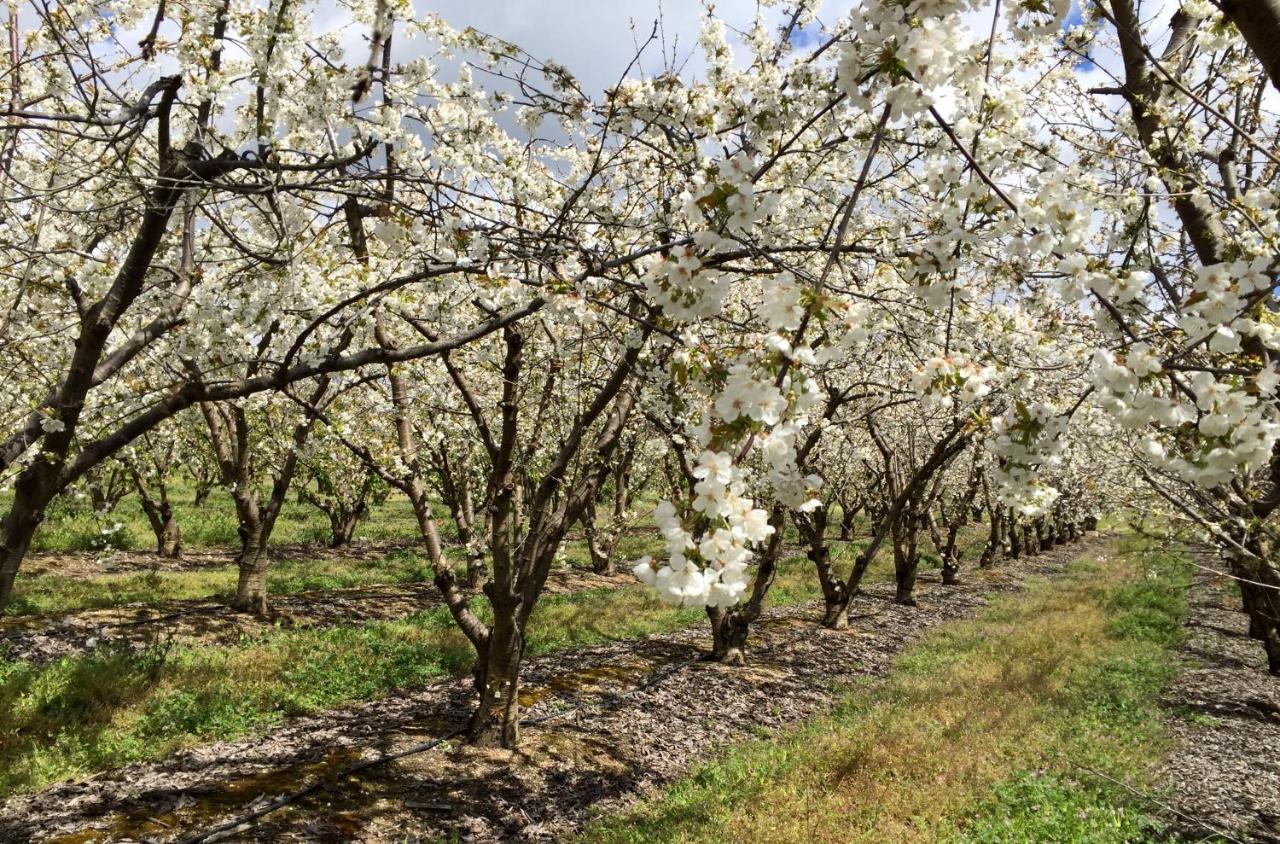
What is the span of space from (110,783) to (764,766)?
615 centimetres

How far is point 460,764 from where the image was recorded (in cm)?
713

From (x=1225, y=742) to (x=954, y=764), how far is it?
4641 millimetres

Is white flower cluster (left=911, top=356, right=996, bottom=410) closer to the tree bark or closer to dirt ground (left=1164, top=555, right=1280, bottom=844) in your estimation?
the tree bark

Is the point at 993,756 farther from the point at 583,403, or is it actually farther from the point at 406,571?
the point at 406,571

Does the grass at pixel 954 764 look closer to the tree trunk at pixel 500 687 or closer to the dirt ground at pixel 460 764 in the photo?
the dirt ground at pixel 460 764

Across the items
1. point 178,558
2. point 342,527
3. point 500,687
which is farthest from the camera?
point 342,527

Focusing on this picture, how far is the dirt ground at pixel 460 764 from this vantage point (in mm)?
5801

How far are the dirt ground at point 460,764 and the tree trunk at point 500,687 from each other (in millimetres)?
203

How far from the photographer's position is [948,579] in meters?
22.2

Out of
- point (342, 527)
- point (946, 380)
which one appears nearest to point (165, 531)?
point (342, 527)

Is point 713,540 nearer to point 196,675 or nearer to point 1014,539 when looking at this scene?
point 196,675

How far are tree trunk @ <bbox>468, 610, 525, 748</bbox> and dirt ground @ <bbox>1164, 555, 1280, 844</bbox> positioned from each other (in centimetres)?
626

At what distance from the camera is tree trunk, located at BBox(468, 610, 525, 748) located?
7168mm

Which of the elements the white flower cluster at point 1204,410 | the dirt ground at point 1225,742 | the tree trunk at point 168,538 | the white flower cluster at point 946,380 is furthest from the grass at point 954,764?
the tree trunk at point 168,538
